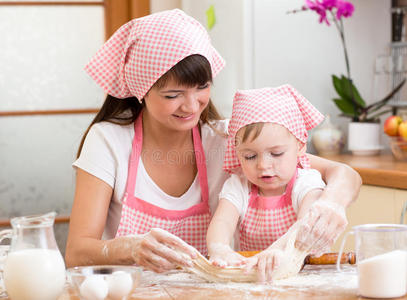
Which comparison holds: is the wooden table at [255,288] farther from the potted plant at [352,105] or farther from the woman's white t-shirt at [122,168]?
the potted plant at [352,105]

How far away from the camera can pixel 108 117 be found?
5.71 ft

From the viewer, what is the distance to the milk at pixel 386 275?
1.01 meters

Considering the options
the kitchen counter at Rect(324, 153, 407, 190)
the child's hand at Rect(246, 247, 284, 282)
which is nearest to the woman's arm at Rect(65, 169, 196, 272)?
the child's hand at Rect(246, 247, 284, 282)

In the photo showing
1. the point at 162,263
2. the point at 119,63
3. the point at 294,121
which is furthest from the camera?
the point at 119,63

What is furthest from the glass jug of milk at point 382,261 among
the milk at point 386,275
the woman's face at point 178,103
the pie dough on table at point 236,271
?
the woman's face at point 178,103

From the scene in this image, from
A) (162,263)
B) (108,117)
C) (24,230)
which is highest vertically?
(108,117)

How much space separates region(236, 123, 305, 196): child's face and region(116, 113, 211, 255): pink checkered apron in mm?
250

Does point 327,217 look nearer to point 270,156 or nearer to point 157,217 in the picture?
point 270,156

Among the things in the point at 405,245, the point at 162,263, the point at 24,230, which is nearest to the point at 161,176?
the point at 162,263

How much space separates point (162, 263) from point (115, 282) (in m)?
0.21

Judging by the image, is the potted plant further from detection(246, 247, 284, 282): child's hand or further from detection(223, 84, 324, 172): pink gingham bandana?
detection(246, 247, 284, 282): child's hand

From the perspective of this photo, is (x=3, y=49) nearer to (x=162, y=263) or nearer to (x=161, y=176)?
(x=161, y=176)

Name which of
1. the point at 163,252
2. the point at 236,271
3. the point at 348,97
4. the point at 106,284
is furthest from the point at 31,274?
the point at 348,97

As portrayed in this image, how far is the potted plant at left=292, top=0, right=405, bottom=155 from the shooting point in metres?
2.66
